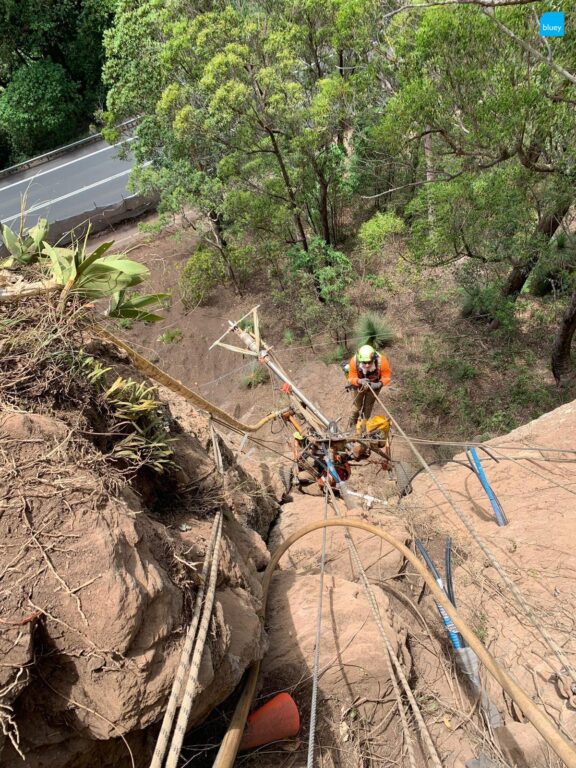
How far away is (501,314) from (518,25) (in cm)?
668

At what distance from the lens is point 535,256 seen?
10484 mm

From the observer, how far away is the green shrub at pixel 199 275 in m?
15.0

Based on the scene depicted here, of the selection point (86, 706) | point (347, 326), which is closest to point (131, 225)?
point (347, 326)

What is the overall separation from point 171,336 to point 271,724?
1319 cm

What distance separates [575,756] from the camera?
1.54 metres

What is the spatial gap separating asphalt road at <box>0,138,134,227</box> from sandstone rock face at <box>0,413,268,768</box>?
685 inches

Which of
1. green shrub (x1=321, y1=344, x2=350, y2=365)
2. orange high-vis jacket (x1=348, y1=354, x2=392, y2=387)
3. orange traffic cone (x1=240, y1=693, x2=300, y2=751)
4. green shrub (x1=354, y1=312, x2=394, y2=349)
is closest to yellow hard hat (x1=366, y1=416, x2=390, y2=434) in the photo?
orange high-vis jacket (x1=348, y1=354, x2=392, y2=387)

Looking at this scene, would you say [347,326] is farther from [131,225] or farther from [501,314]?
[131,225]

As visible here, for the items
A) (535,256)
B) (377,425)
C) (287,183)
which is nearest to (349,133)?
(287,183)

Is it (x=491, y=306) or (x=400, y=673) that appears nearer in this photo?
(x=400, y=673)

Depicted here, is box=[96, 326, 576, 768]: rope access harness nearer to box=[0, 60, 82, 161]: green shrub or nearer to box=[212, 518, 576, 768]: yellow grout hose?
box=[212, 518, 576, 768]: yellow grout hose

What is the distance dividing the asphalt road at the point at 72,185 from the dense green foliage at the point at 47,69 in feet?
4.76

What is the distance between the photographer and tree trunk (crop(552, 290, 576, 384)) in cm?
945

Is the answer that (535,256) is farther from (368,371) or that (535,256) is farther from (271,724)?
(271,724)
